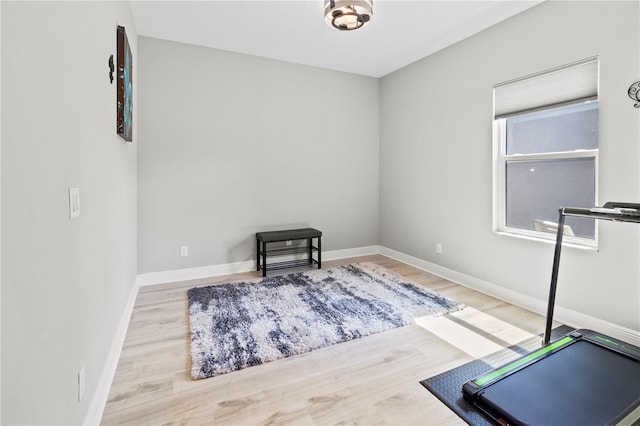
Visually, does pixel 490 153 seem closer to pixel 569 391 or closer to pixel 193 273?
pixel 569 391

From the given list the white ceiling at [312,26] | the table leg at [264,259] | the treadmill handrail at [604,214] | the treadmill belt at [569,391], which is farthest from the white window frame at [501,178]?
the table leg at [264,259]

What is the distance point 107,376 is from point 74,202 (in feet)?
3.79

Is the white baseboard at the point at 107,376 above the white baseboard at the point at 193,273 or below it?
below

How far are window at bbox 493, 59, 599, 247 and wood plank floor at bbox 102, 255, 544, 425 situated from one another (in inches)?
36.3

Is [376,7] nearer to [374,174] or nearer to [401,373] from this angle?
[374,174]

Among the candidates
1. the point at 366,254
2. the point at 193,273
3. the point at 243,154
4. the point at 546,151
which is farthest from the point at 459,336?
the point at 243,154

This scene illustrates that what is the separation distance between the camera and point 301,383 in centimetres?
197

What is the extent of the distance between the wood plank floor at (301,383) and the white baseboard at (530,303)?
0.64ft

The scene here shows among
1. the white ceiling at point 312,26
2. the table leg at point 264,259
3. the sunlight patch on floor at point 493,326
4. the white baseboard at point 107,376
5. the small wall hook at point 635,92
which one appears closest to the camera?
the white baseboard at point 107,376

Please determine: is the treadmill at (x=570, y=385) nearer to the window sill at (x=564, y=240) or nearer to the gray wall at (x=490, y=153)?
the gray wall at (x=490, y=153)

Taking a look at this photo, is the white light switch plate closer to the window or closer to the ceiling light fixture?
the ceiling light fixture

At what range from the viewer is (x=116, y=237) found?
233 centimetres

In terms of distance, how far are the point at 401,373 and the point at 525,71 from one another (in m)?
2.78

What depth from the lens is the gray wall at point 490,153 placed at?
238cm
